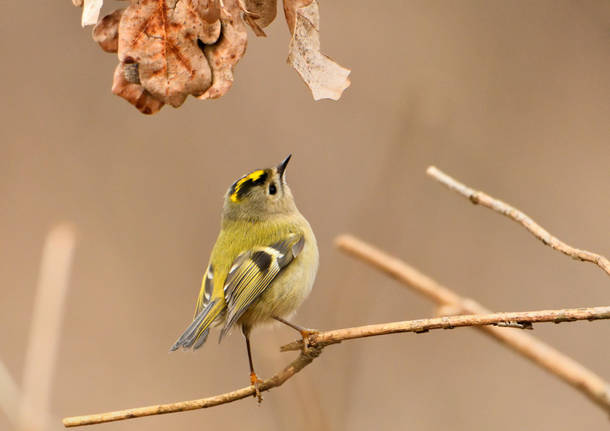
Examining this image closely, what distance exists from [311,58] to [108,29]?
1.04 ft

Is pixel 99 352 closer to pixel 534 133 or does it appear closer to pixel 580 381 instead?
pixel 534 133

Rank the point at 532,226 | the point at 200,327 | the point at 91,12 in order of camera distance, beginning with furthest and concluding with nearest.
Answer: the point at 200,327
the point at 532,226
the point at 91,12

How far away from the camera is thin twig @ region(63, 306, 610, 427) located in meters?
1.04

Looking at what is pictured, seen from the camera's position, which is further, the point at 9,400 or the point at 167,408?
the point at 9,400

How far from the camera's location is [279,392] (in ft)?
6.36

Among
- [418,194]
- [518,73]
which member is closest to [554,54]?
[518,73]

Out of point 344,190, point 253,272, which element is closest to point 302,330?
point 253,272

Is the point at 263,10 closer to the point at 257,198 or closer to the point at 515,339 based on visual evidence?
the point at 515,339

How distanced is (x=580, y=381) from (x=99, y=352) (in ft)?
8.49

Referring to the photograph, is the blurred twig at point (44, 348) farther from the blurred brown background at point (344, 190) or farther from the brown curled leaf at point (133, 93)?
the blurred brown background at point (344, 190)

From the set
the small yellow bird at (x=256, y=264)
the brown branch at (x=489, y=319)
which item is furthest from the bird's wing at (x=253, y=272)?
the brown branch at (x=489, y=319)

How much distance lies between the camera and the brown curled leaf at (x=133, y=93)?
1132 millimetres

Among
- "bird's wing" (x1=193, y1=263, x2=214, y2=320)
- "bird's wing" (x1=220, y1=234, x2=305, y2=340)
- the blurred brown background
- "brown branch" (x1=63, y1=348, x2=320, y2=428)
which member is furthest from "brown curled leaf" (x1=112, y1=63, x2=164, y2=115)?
the blurred brown background

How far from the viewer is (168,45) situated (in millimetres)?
1115
